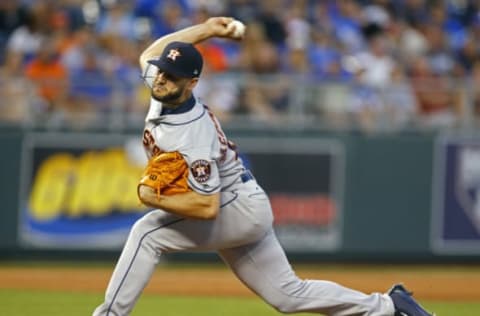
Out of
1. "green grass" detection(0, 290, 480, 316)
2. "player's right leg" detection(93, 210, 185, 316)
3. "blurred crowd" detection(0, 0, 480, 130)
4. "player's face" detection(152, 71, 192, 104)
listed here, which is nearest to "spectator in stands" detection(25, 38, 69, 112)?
"blurred crowd" detection(0, 0, 480, 130)

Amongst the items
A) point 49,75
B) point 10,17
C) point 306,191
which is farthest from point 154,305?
point 10,17

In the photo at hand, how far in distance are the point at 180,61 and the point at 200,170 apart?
24.2 inches

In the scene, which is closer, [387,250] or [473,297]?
[473,297]

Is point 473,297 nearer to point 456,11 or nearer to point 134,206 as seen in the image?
point 134,206

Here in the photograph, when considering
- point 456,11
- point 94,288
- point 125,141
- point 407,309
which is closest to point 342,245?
point 125,141

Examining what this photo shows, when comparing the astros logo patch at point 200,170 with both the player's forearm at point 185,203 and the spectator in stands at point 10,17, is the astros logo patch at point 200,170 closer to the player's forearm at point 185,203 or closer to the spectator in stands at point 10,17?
the player's forearm at point 185,203

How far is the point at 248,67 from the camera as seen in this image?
44.3 feet

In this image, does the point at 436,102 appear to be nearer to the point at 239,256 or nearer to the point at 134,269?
the point at 239,256

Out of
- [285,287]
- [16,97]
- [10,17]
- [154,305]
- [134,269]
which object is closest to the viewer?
[134,269]

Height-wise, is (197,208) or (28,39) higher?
(28,39)

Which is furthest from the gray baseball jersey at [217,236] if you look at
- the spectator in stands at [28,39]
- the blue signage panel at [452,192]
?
the spectator in stands at [28,39]

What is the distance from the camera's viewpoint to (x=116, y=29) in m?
14.0

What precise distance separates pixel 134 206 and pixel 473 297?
4.41 meters

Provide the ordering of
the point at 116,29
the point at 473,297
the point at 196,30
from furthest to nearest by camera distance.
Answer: the point at 116,29 → the point at 473,297 → the point at 196,30
